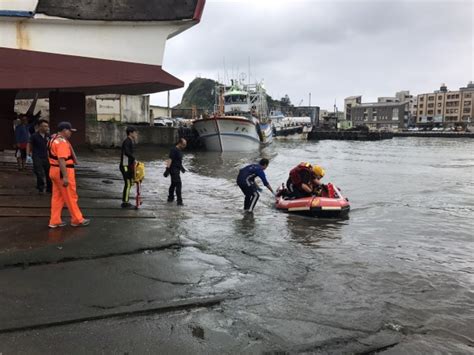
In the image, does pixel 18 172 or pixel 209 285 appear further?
pixel 18 172

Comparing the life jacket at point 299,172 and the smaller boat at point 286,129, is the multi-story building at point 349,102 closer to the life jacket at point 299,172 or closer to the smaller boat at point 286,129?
the smaller boat at point 286,129

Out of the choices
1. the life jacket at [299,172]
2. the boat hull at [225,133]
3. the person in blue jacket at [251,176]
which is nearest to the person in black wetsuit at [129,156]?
the person in blue jacket at [251,176]

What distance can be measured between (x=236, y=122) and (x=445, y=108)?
120 metres

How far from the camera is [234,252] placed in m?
6.56

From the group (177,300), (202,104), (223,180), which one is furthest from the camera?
(202,104)

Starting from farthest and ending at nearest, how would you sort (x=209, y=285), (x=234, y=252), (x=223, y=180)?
(x=223, y=180)
(x=234, y=252)
(x=209, y=285)

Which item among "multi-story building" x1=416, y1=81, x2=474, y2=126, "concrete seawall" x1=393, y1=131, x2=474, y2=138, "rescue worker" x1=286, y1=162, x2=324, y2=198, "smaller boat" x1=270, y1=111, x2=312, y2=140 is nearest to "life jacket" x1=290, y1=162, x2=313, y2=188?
"rescue worker" x1=286, y1=162, x2=324, y2=198

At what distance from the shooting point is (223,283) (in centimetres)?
510

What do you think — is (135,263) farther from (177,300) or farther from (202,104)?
(202,104)

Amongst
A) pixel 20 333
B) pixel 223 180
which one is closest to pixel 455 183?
pixel 223 180

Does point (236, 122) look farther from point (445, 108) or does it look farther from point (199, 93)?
point (445, 108)

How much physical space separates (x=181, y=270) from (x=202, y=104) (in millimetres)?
137822

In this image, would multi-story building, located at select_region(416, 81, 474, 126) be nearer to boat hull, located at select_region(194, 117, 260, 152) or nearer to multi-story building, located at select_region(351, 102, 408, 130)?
multi-story building, located at select_region(351, 102, 408, 130)

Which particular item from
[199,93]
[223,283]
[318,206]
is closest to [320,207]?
[318,206]
